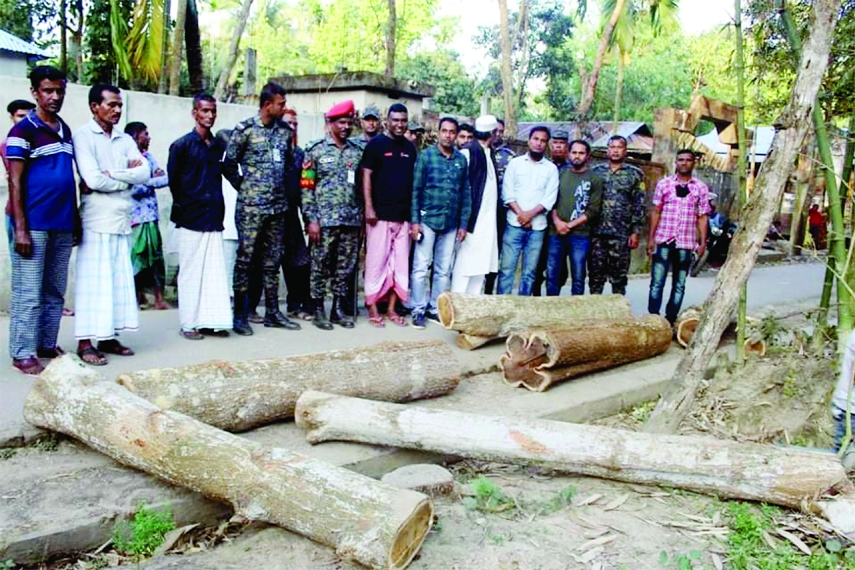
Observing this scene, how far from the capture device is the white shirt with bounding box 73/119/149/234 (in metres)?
4.65

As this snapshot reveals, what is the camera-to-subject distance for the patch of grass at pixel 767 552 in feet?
10.9

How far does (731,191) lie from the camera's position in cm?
1495

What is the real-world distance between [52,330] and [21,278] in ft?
1.39

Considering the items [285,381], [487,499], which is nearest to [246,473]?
[285,381]

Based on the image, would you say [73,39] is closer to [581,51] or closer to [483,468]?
[483,468]

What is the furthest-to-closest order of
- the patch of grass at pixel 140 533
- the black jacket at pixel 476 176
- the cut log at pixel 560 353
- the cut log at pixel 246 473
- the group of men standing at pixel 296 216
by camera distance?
the black jacket at pixel 476 176
the cut log at pixel 560 353
the group of men standing at pixel 296 216
the patch of grass at pixel 140 533
the cut log at pixel 246 473

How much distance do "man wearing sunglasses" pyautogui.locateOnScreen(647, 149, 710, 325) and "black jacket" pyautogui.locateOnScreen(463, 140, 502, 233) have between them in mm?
1645

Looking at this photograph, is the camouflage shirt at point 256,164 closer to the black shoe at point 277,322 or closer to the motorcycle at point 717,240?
the black shoe at point 277,322

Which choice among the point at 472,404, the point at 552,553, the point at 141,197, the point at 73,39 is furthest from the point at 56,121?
the point at 73,39

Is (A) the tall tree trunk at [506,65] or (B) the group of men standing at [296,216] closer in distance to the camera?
(B) the group of men standing at [296,216]

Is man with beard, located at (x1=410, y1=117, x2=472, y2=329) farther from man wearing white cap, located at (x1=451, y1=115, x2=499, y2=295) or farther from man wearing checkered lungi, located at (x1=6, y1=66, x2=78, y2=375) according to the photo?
Answer: man wearing checkered lungi, located at (x1=6, y1=66, x2=78, y2=375)

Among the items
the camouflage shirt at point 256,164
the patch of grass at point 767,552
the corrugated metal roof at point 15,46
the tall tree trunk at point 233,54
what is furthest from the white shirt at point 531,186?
the corrugated metal roof at point 15,46

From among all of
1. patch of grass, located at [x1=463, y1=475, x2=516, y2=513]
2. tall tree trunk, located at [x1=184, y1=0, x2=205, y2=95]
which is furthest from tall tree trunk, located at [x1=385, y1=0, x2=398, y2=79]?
patch of grass, located at [x1=463, y1=475, x2=516, y2=513]

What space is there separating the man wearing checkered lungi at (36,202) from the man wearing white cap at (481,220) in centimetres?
347
